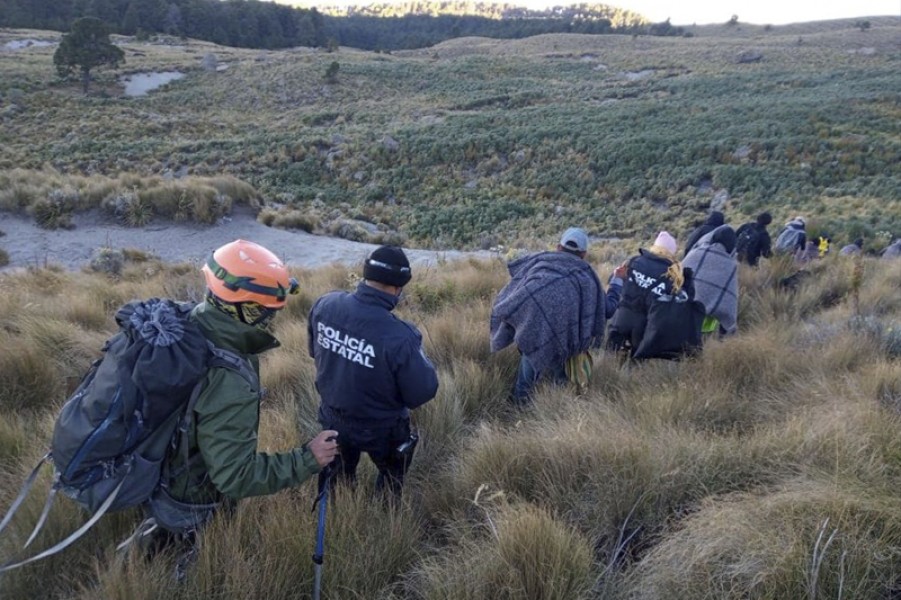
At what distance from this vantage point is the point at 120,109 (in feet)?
129

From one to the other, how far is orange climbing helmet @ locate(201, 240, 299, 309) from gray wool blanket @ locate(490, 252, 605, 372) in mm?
2479

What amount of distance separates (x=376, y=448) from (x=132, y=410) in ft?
4.61

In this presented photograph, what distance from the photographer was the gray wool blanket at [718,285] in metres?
5.96

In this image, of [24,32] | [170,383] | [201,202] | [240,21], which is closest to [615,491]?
[170,383]

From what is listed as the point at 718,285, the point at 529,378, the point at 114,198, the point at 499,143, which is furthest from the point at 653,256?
the point at 499,143

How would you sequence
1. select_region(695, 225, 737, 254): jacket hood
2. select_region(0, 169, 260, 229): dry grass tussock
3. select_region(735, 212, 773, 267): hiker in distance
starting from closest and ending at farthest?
select_region(695, 225, 737, 254): jacket hood → select_region(735, 212, 773, 267): hiker in distance → select_region(0, 169, 260, 229): dry grass tussock

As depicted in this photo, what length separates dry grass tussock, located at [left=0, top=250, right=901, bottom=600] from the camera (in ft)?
7.60

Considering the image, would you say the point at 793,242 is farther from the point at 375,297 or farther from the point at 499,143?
the point at 499,143

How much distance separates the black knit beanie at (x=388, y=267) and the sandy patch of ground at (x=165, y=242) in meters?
9.17

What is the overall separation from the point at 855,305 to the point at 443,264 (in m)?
6.68

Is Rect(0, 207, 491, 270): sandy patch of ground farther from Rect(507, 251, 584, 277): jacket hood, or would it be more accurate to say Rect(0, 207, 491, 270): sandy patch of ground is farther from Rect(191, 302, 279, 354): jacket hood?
Rect(191, 302, 279, 354): jacket hood

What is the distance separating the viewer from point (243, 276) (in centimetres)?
236

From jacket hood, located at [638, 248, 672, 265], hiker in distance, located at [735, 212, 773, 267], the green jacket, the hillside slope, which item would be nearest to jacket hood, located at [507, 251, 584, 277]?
jacket hood, located at [638, 248, 672, 265]

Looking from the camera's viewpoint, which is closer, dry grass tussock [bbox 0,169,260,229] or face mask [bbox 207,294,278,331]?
face mask [bbox 207,294,278,331]
